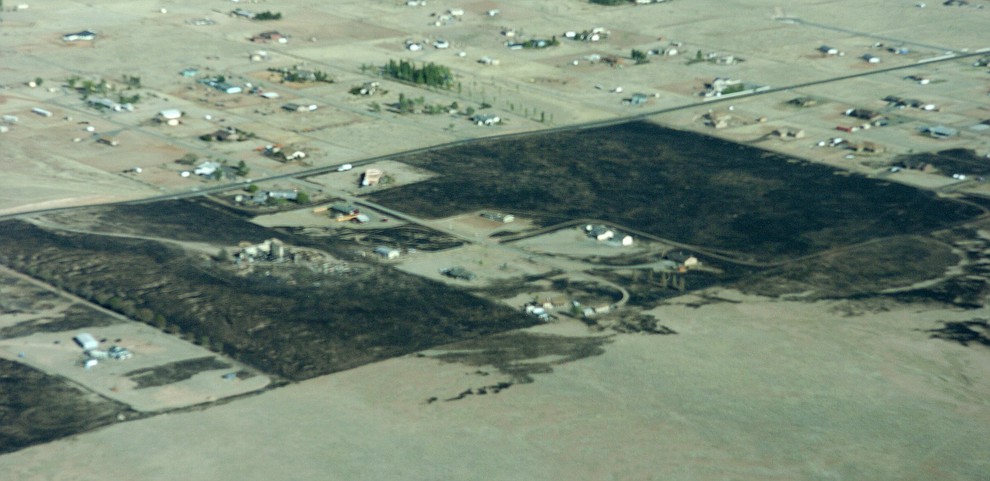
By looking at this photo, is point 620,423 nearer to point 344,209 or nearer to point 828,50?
point 344,209

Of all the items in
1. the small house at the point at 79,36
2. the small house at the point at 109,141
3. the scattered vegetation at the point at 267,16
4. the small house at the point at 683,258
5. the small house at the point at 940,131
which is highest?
the small house at the point at 940,131

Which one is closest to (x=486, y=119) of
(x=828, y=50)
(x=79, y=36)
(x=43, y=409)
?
(x=828, y=50)

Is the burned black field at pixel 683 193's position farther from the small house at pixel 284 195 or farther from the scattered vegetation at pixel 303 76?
the scattered vegetation at pixel 303 76

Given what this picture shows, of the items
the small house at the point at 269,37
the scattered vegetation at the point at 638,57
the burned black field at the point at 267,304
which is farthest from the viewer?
the small house at the point at 269,37

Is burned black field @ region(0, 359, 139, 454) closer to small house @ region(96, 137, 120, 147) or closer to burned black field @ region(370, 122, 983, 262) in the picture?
burned black field @ region(370, 122, 983, 262)

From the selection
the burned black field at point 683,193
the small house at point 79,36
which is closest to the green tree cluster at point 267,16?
the small house at point 79,36

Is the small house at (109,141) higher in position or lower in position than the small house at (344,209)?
lower

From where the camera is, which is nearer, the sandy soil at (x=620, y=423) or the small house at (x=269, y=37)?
the sandy soil at (x=620, y=423)

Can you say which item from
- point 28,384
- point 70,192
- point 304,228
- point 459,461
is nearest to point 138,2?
point 70,192
